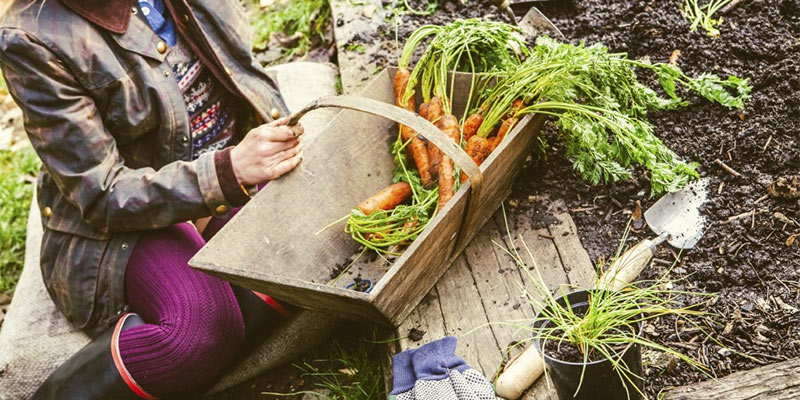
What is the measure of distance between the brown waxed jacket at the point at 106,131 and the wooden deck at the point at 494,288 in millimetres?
805

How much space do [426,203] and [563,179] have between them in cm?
65

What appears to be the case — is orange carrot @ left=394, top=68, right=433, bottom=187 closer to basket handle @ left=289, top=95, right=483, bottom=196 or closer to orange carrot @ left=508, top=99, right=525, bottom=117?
orange carrot @ left=508, top=99, right=525, bottom=117

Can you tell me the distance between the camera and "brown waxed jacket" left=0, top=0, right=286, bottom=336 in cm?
218

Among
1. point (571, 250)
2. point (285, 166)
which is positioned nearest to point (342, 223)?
point (285, 166)

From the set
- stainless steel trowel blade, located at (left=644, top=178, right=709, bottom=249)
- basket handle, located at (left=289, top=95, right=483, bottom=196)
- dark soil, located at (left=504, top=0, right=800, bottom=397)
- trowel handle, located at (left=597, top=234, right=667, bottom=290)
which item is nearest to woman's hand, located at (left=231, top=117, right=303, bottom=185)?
basket handle, located at (left=289, top=95, right=483, bottom=196)

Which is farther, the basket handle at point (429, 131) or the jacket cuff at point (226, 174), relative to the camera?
the jacket cuff at point (226, 174)

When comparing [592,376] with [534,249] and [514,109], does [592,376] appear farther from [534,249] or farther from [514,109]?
[514,109]

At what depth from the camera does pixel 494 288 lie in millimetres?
2514

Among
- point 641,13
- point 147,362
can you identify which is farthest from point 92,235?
point 641,13

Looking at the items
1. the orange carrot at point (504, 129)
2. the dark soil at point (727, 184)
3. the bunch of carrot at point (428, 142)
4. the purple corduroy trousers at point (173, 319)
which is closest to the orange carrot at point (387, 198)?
the bunch of carrot at point (428, 142)

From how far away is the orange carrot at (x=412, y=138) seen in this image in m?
2.62

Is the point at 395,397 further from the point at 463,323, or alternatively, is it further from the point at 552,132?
the point at 552,132

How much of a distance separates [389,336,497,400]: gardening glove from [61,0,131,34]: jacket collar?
1.43 m

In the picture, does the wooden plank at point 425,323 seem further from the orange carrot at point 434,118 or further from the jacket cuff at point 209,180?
the jacket cuff at point 209,180
